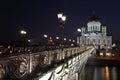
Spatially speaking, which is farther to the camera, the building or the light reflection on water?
the building

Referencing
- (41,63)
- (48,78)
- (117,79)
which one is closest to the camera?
(48,78)

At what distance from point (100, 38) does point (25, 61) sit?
189 m

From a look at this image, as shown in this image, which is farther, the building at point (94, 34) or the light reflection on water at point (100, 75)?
the building at point (94, 34)

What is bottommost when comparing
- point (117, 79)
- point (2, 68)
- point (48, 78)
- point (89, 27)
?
point (117, 79)

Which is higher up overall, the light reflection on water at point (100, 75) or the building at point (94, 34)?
the building at point (94, 34)

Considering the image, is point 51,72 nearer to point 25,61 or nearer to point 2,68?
point 25,61

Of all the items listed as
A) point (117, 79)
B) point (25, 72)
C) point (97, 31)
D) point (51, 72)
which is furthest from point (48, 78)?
point (97, 31)

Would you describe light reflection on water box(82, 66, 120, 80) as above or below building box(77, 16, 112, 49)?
below

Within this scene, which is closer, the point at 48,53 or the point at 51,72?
the point at 51,72

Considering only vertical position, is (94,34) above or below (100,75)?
above

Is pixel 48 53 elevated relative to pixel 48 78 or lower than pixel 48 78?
elevated

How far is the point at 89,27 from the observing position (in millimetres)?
194250

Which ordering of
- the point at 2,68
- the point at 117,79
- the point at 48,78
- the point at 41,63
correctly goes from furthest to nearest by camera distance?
1. the point at 117,79
2. the point at 41,63
3. the point at 48,78
4. the point at 2,68

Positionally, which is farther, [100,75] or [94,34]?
[94,34]
